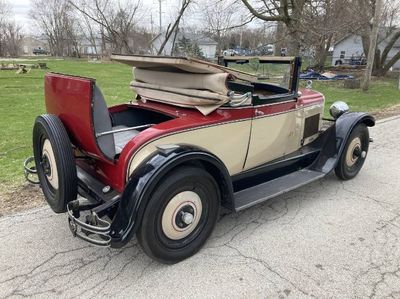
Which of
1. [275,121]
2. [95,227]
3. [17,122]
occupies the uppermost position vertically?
[275,121]

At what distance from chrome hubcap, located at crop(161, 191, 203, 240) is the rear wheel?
80 centimetres

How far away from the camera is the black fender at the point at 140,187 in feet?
8.15

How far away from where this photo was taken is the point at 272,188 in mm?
3596

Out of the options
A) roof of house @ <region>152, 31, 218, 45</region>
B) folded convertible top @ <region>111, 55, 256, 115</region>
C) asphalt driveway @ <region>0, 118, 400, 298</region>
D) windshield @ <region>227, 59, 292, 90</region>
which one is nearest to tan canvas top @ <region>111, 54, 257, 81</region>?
folded convertible top @ <region>111, 55, 256, 115</region>

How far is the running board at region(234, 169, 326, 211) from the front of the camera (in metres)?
3.27

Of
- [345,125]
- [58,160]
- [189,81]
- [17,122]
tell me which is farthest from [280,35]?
[58,160]

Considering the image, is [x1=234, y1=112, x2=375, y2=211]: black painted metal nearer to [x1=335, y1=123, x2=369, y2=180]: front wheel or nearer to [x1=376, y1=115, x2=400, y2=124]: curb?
[x1=335, y1=123, x2=369, y2=180]: front wheel

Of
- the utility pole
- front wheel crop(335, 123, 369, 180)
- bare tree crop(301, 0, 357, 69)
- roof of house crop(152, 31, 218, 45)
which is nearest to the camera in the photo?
front wheel crop(335, 123, 369, 180)

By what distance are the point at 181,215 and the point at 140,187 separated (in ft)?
1.63

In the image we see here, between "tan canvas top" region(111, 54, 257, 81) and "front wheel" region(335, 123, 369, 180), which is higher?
"tan canvas top" region(111, 54, 257, 81)

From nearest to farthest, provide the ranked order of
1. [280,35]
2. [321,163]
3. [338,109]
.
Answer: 1. [321,163]
2. [338,109]
3. [280,35]

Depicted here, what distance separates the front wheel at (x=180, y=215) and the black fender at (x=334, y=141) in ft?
5.78

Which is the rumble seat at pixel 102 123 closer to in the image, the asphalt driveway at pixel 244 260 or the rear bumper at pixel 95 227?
the rear bumper at pixel 95 227

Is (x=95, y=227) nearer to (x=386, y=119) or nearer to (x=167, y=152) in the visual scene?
(x=167, y=152)
